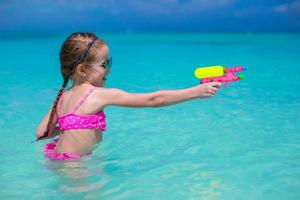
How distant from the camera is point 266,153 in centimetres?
363

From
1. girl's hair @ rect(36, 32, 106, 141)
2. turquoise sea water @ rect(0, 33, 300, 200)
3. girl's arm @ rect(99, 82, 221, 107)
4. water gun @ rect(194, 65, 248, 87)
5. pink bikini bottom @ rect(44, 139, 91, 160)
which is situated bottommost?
turquoise sea water @ rect(0, 33, 300, 200)

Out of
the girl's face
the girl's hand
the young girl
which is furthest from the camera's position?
the girl's face

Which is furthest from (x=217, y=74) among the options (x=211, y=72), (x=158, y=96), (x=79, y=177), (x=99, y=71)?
(x=79, y=177)

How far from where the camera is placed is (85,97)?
274cm

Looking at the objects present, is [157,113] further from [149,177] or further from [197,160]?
[149,177]

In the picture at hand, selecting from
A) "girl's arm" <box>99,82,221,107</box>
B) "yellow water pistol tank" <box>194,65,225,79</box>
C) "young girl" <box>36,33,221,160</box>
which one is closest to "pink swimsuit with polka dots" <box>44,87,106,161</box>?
"young girl" <box>36,33,221,160</box>

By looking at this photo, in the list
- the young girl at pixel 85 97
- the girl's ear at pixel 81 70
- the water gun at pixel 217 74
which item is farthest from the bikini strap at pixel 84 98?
the water gun at pixel 217 74

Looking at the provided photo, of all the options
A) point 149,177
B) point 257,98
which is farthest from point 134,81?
point 149,177

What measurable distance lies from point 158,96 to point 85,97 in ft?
1.40

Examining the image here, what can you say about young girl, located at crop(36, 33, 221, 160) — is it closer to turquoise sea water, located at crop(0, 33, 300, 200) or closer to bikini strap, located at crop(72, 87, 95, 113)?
bikini strap, located at crop(72, 87, 95, 113)

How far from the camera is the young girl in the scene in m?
2.69

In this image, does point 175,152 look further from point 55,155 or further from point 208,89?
point 208,89

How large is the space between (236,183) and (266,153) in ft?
2.53

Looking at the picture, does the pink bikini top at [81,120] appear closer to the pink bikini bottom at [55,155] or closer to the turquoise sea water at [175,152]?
the pink bikini bottom at [55,155]
